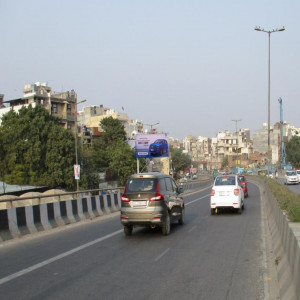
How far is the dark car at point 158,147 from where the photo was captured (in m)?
47.3

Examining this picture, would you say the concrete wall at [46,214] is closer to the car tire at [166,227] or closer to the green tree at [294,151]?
the car tire at [166,227]

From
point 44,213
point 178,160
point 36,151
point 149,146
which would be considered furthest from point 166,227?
point 178,160

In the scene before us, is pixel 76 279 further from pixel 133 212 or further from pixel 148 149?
pixel 148 149

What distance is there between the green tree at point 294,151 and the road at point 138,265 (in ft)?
407

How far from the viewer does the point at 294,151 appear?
434 ft

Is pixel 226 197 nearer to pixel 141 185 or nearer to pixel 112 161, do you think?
pixel 141 185

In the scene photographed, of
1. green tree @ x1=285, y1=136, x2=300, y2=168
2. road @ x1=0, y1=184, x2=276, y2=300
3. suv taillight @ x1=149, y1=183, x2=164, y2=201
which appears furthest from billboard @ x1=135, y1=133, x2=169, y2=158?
green tree @ x1=285, y1=136, x2=300, y2=168

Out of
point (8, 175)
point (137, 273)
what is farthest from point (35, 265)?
point (8, 175)

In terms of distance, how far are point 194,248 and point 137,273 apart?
10.7ft

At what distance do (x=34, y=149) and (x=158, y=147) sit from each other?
1555 centimetres

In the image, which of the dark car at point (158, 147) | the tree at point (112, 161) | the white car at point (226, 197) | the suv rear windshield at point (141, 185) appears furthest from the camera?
the tree at point (112, 161)

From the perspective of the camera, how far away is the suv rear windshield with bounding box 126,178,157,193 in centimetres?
1340

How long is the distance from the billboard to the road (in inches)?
1250

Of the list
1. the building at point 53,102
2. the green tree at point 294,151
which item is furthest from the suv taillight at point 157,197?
the green tree at point 294,151
